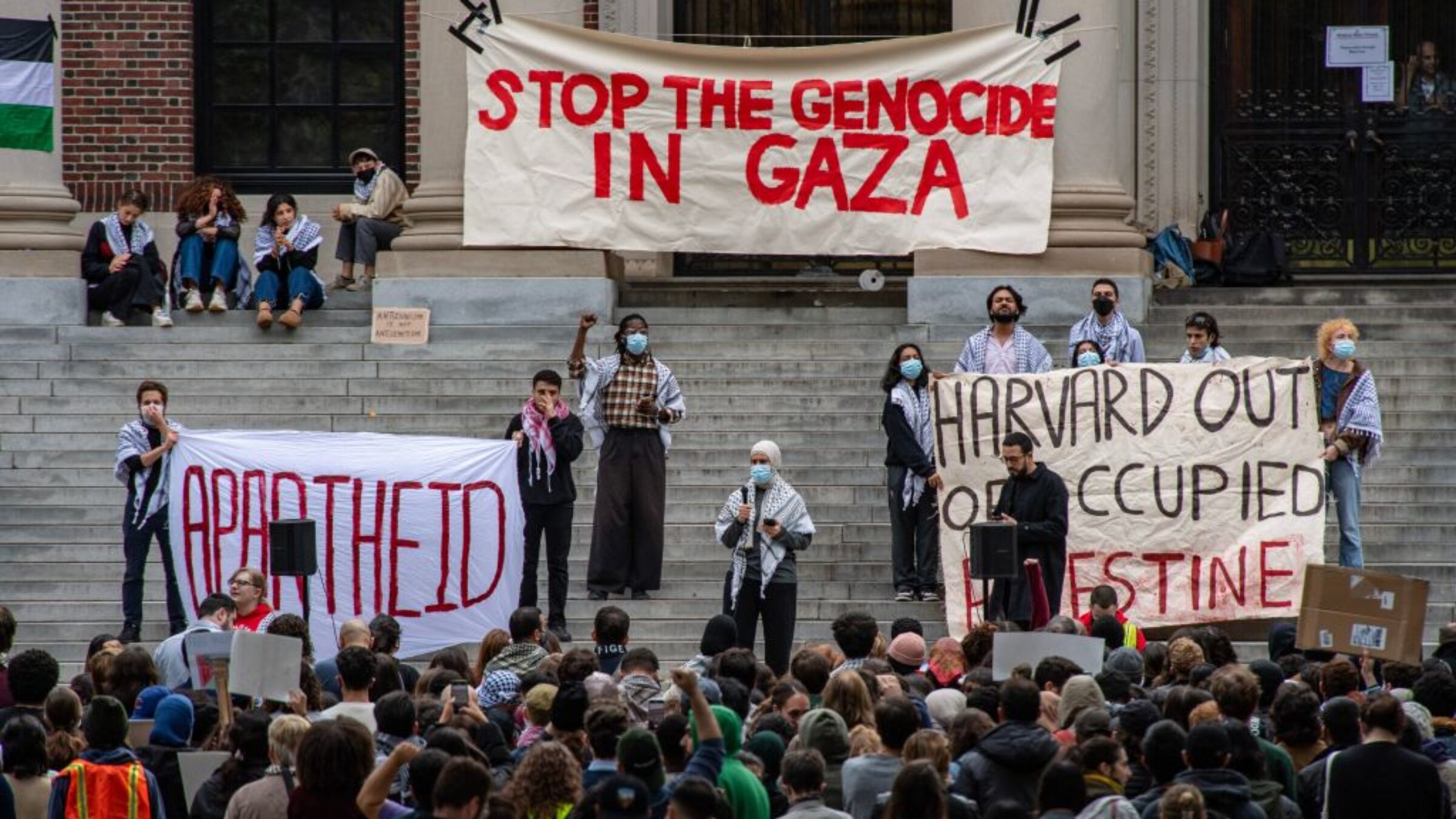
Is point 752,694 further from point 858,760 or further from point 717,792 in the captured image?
point 717,792

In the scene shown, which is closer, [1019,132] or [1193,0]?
[1019,132]

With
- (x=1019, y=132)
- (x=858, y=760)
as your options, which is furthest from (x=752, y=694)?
(x=1019, y=132)

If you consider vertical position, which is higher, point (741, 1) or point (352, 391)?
point (741, 1)

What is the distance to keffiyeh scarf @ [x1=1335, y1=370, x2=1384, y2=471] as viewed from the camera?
53.8 feet

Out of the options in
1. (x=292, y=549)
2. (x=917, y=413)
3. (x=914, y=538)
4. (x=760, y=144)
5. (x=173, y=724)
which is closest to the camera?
(x=173, y=724)

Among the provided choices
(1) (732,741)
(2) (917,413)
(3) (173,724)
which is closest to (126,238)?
(2) (917,413)

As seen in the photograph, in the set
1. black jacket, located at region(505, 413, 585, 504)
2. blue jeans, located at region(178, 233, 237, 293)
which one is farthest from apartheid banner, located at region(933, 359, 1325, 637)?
blue jeans, located at region(178, 233, 237, 293)

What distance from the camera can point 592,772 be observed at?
343 inches

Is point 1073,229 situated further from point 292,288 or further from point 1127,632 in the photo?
point 1127,632

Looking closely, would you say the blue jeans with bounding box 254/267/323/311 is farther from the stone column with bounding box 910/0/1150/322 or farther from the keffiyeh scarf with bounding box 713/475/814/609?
the keffiyeh scarf with bounding box 713/475/814/609

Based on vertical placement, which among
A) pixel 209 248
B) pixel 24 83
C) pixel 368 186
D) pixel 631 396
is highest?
pixel 24 83

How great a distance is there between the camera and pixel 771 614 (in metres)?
15.2

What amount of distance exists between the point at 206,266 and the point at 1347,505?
903 cm

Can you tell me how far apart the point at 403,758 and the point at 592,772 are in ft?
2.57
